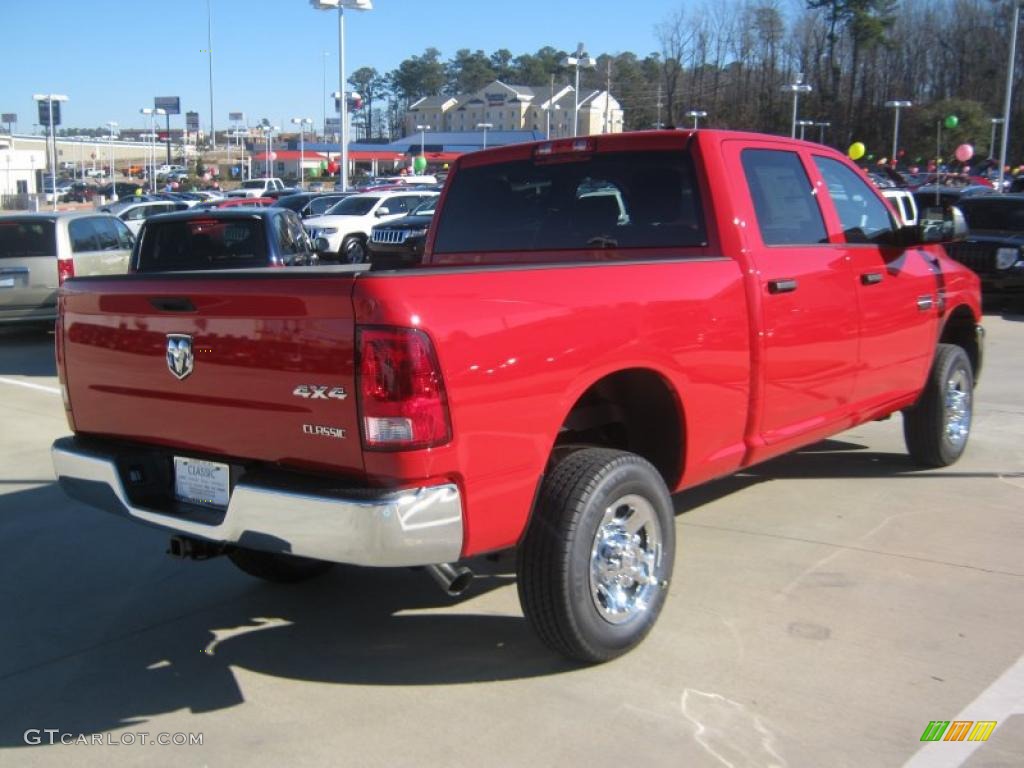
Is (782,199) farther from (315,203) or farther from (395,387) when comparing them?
(315,203)

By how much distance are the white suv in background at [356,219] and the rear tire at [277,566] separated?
734 inches

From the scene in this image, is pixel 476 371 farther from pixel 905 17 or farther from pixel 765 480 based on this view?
pixel 905 17

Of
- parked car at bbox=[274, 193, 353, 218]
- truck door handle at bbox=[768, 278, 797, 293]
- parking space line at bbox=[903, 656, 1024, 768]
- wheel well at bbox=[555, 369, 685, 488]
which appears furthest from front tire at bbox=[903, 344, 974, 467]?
parked car at bbox=[274, 193, 353, 218]

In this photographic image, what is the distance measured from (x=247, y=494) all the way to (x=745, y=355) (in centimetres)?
230

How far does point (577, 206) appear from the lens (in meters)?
Result: 5.08

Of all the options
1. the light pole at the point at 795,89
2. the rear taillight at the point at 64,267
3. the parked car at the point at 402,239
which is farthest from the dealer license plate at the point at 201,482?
the light pole at the point at 795,89

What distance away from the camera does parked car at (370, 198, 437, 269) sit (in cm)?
655

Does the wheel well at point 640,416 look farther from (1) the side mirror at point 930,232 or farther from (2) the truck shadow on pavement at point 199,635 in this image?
(1) the side mirror at point 930,232

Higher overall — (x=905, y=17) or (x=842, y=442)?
(x=905, y=17)

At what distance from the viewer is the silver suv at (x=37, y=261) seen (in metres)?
13.1

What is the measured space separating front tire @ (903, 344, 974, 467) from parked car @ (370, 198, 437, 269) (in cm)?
338

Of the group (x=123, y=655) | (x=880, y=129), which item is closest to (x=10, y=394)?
(x=123, y=655)

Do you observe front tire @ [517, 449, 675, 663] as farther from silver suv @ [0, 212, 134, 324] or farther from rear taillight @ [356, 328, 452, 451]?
silver suv @ [0, 212, 134, 324]

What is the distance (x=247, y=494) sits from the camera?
131 inches
